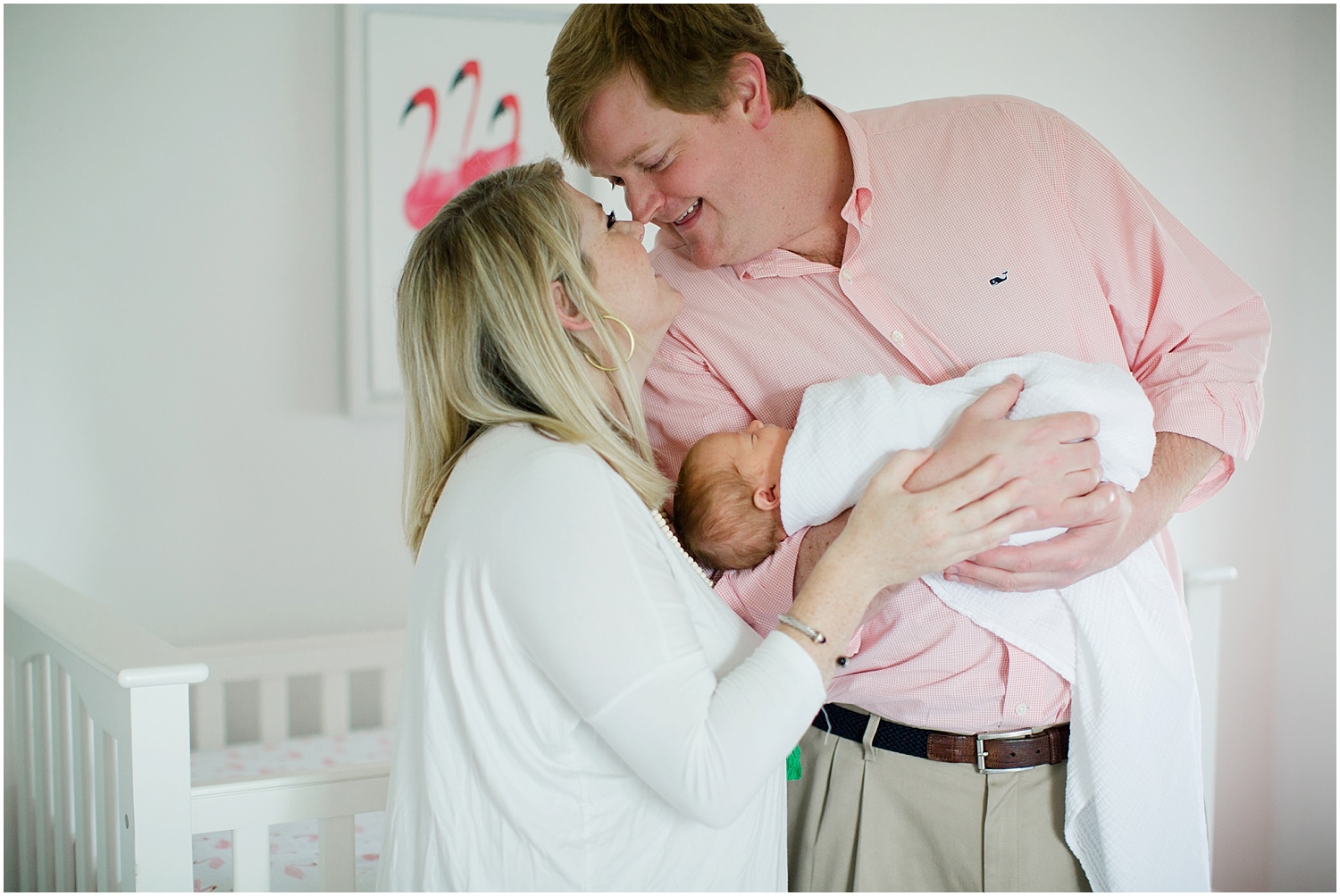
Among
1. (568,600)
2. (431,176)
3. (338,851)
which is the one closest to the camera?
(568,600)

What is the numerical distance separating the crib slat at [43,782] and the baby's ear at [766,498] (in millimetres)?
1301

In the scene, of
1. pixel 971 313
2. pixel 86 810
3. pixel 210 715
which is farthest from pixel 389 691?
pixel 971 313

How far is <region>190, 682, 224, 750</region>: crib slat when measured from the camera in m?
2.29

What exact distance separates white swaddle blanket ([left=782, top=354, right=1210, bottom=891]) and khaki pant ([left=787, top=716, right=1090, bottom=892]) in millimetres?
43

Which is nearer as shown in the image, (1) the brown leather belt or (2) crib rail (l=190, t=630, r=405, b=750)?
(1) the brown leather belt

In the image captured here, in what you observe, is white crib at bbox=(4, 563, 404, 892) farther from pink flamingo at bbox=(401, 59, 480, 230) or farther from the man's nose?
pink flamingo at bbox=(401, 59, 480, 230)

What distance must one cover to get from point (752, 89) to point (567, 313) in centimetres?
46

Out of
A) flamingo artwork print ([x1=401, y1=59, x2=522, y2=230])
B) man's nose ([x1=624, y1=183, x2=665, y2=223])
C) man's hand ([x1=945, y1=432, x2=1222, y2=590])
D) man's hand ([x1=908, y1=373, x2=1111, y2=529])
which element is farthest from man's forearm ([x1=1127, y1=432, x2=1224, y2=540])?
flamingo artwork print ([x1=401, y1=59, x2=522, y2=230])

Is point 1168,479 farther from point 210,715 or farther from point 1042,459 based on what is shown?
point 210,715

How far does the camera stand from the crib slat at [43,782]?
185 cm

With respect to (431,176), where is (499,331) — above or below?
below

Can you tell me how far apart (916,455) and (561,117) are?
0.65m

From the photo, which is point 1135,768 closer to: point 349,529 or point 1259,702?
point 349,529

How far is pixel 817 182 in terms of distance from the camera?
4.75 feet
